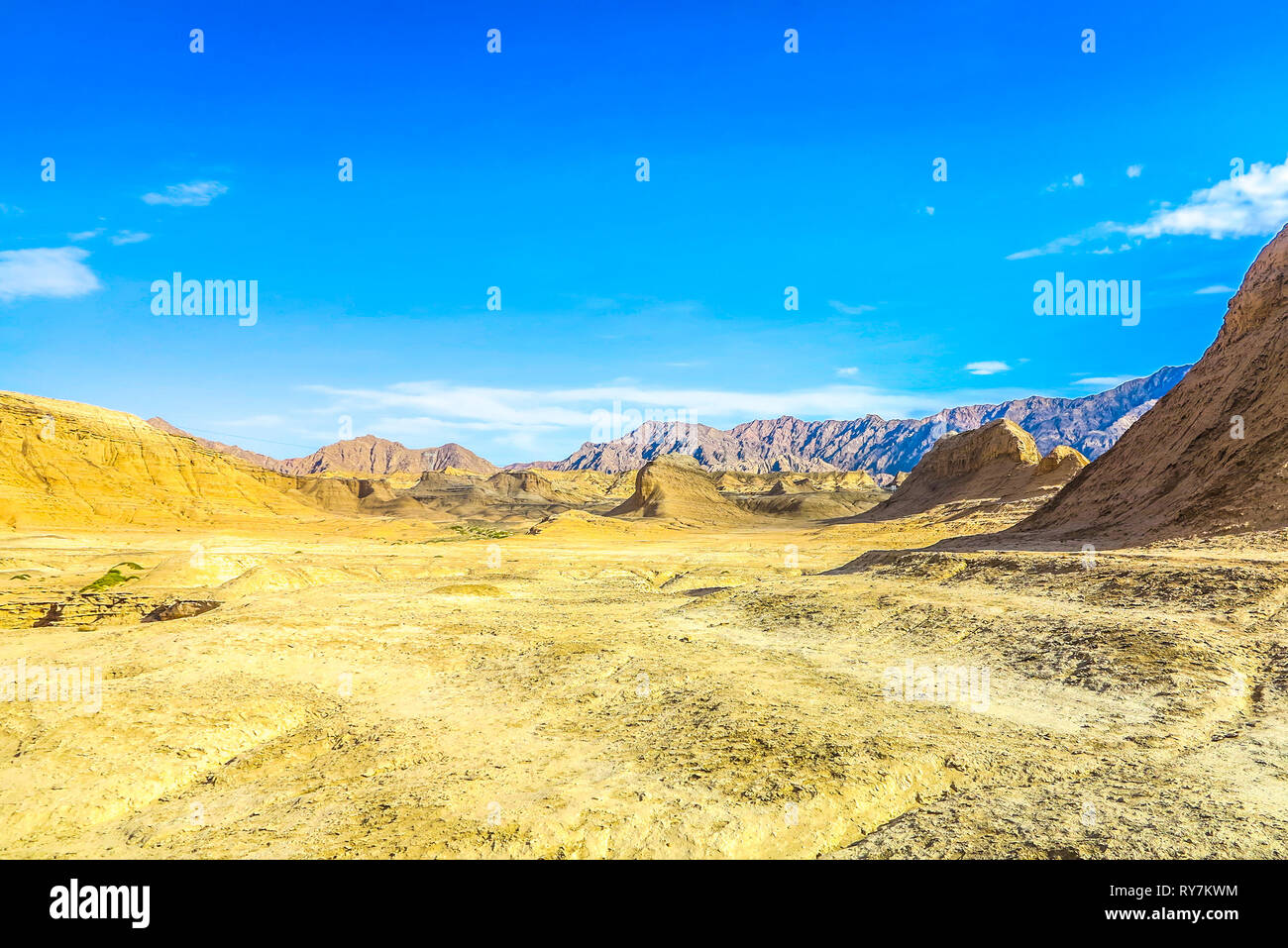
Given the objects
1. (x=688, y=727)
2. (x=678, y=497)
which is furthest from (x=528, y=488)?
(x=688, y=727)

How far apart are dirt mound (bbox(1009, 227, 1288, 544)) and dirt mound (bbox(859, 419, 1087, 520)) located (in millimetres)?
30233

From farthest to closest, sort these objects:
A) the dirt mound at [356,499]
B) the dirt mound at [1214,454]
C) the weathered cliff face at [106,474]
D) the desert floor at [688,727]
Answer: the dirt mound at [356,499], the weathered cliff face at [106,474], the dirt mound at [1214,454], the desert floor at [688,727]

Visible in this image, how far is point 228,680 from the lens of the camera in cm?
1206

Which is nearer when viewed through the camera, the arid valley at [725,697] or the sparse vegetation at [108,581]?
the arid valley at [725,697]

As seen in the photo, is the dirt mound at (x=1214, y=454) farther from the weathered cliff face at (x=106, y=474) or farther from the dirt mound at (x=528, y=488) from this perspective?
the dirt mound at (x=528, y=488)

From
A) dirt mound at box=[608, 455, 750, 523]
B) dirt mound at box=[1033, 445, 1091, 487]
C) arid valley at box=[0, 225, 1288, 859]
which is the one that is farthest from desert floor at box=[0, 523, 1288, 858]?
dirt mound at box=[608, 455, 750, 523]

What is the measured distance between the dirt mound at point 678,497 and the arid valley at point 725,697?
6690cm

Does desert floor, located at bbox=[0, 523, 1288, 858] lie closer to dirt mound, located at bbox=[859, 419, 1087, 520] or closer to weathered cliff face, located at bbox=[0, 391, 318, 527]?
dirt mound, located at bbox=[859, 419, 1087, 520]

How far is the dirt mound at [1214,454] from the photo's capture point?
22984mm

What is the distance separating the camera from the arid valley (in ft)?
22.0
